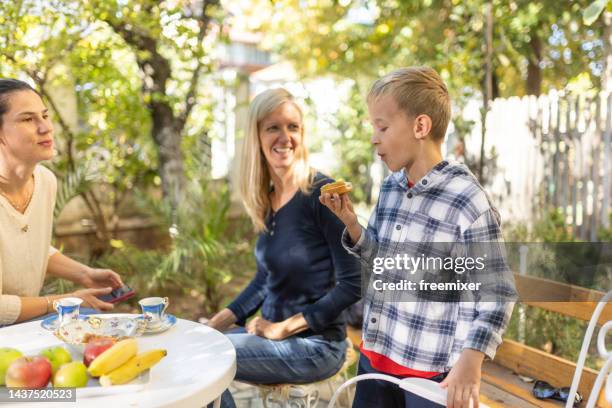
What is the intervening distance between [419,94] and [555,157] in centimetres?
505

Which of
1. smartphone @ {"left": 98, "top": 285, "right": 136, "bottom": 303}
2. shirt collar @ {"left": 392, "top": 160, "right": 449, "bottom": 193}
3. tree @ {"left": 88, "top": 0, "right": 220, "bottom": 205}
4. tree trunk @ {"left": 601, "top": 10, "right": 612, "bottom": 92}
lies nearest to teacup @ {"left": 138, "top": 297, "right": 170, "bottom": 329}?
smartphone @ {"left": 98, "top": 285, "right": 136, "bottom": 303}

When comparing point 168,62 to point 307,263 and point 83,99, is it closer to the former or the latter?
point 83,99

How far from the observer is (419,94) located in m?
1.71

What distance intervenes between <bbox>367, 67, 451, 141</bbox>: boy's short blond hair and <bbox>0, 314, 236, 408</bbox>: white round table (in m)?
0.95

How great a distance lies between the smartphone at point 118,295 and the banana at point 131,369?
910mm

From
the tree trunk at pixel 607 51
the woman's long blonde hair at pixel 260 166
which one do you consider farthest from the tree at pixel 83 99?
the tree trunk at pixel 607 51

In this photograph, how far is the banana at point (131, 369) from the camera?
156cm

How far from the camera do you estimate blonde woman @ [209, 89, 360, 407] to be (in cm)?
225

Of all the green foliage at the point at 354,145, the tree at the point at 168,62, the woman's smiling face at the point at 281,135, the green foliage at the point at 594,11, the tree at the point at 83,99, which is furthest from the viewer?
the green foliage at the point at 354,145

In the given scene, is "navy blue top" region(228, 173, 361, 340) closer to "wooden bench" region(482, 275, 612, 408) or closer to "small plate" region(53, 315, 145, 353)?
"small plate" region(53, 315, 145, 353)

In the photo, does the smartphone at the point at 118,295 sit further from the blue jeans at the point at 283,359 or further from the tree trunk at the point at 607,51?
the tree trunk at the point at 607,51

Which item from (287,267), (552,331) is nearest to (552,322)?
(552,331)

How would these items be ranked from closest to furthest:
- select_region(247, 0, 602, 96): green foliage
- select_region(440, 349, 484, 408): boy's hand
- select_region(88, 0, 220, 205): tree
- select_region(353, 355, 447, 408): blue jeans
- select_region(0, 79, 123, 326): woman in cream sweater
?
select_region(440, 349, 484, 408): boy's hand → select_region(353, 355, 447, 408): blue jeans → select_region(0, 79, 123, 326): woman in cream sweater → select_region(88, 0, 220, 205): tree → select_region(247, 0, 602, 96): green foliage

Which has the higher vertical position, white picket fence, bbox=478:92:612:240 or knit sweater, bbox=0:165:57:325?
white picket fence, bbox=478:92:612:240
